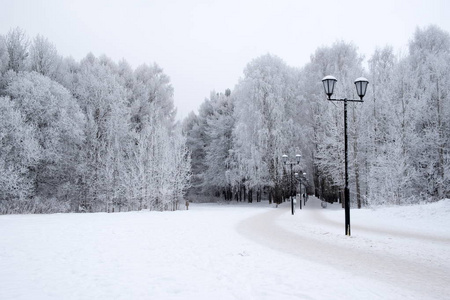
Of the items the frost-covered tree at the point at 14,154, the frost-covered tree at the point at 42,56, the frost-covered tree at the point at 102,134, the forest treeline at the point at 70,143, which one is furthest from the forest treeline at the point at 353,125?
the frost-covered tree at the point at 14,154

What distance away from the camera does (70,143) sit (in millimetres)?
25109

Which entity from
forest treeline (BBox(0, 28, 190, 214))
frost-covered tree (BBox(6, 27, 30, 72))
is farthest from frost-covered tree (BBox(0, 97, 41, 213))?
frost-covered tree (BBox(6, 27, 30, 72))

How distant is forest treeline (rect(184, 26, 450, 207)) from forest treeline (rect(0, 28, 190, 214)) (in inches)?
396

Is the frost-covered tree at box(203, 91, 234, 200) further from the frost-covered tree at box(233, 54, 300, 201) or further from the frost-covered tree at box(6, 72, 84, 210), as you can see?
the frost-covered tree at box(6, 72, 84, 210)

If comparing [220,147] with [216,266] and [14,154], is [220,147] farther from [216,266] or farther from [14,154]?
[216,266]

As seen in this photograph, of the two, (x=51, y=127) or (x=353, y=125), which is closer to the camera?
(x=51, y=127)

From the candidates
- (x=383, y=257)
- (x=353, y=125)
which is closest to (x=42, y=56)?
(x=353, y=125)

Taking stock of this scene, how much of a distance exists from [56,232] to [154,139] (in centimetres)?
1685

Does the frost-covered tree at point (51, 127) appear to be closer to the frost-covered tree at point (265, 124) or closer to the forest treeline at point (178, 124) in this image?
the forest treeline at point (178, 124)

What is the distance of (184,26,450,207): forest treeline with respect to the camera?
898 inches

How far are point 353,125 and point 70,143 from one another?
24149 mm

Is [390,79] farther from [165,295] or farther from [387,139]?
[165,295]

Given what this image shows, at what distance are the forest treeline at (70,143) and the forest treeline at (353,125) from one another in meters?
Answer: 10.1

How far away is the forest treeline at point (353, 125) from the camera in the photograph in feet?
74.8
